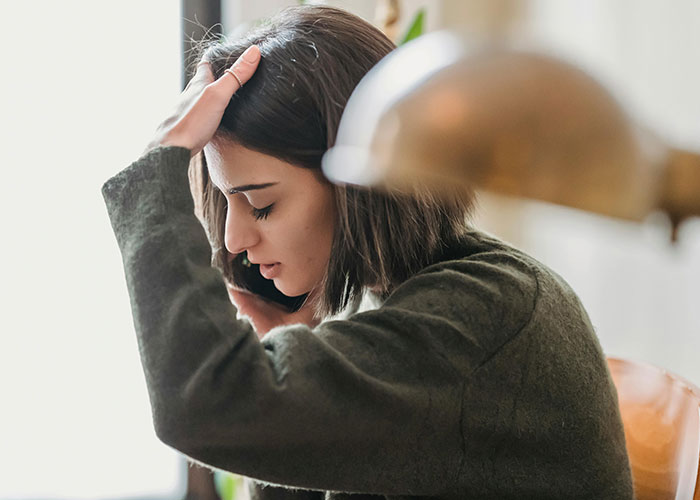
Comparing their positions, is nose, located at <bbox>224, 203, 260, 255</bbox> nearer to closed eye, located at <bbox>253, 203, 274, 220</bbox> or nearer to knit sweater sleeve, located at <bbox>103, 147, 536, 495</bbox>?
closed eye, located at <bbox>253, 203, 274, 220</bbox>

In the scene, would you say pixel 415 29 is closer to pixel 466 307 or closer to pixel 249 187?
pixel 249 187

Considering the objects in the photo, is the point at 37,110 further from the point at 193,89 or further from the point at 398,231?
the point at 398,231

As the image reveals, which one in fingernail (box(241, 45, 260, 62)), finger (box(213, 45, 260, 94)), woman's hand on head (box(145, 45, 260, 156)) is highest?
fingernail (box(241, 45, 260, 62))

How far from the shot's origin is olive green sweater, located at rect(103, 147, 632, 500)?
77cm

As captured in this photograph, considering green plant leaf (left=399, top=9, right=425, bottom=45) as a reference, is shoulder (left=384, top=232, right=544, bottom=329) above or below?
below

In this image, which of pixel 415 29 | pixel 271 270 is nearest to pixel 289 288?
pixel 271 270

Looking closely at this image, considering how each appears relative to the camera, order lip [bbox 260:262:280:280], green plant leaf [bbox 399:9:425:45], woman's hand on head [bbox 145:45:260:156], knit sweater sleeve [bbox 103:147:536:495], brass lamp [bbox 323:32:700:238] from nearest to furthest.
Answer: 1. brass lamp [bbox 323:32:700:238]
2. knit sweater sleeve [bbox 103:147:536:495]
3. woman's hand on head [bbox 145:45:260:156]
4. lip [bbox 260:262:280:280]
5. green plant leaf [bbox 399:9:425:45]

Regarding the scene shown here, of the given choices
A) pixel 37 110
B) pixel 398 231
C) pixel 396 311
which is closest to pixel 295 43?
pixel 398 231

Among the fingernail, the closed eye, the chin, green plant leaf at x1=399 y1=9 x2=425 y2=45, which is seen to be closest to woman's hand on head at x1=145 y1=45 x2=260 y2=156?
the fingernail

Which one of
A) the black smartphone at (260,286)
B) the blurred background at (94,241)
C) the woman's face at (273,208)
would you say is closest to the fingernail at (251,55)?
the woman's face at (273,208)

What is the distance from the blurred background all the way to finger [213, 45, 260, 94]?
0.74 meters

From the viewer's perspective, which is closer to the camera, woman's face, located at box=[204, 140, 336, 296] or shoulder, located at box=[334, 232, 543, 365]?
shoulder, located at box=[334, 232, 543, 365]

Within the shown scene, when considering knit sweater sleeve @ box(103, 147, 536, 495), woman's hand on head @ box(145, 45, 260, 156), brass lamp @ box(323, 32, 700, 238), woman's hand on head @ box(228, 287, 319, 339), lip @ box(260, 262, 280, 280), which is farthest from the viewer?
woman's hand on head @ box(228, 287, 319, 339)

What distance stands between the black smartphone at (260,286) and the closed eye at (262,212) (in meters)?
0.35
